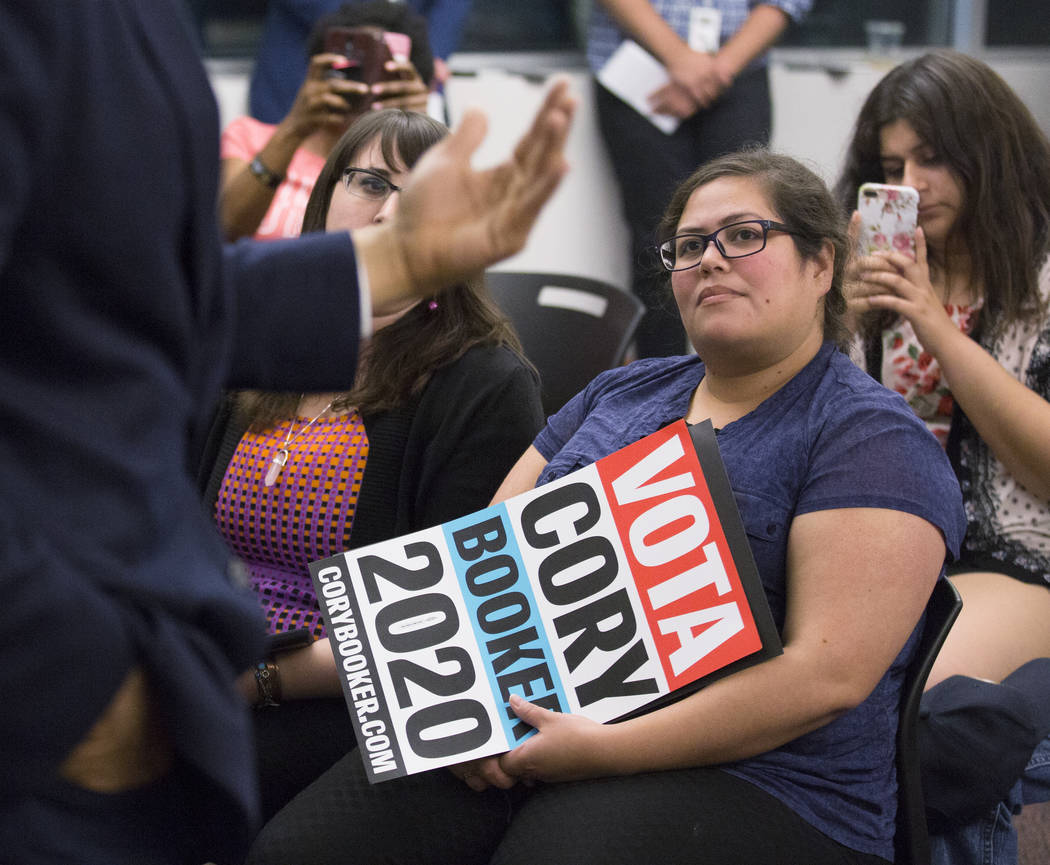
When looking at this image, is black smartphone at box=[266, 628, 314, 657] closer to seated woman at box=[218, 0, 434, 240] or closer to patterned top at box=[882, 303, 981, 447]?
patterned top at box=[882, 303, 981, 447]

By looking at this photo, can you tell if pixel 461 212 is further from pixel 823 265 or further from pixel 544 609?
pixel 823 265

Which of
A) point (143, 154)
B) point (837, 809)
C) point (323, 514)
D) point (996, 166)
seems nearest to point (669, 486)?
point (837, 809)

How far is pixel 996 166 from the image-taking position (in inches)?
85.7

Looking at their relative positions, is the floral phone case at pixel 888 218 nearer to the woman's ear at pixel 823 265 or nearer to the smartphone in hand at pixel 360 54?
the woman's ear at pixel 823 265

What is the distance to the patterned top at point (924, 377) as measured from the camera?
2.12 m

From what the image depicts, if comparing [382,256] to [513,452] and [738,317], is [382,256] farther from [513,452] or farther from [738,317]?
[513,452]

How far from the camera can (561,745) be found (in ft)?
4.49

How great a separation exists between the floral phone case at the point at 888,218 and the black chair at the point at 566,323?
0.54 meters

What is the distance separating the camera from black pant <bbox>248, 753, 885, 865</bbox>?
4.33 feet

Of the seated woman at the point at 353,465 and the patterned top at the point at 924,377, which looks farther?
the patterned top at the point at 924,377

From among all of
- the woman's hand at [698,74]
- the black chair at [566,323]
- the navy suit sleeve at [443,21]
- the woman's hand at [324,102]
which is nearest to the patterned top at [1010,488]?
the black chair at [566,323]

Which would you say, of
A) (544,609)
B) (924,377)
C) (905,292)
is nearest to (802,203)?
(905,292)

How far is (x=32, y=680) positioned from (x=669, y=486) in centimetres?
90

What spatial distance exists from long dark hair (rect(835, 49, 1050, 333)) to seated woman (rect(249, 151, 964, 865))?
0.69 meters
